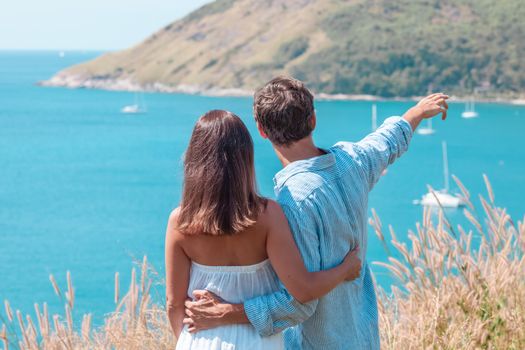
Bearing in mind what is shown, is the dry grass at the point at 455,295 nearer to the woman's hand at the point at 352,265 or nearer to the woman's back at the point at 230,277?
the woman's hand at the point at 352,265

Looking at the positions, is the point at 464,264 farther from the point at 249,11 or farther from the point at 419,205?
the point at 249,11

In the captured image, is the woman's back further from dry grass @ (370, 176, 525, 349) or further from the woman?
dry grass @ (370, 176, 525, 349)

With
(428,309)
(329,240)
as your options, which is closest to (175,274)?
(329,240)

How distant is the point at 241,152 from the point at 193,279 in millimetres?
403

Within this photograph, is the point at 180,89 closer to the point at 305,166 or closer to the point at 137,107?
the point at 137,107

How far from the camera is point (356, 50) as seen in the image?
11650cm

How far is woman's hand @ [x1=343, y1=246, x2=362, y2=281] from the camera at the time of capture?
232 cm

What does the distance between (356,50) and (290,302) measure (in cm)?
11652

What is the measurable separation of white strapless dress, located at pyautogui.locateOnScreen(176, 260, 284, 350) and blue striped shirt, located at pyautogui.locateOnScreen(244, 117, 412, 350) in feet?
0.12

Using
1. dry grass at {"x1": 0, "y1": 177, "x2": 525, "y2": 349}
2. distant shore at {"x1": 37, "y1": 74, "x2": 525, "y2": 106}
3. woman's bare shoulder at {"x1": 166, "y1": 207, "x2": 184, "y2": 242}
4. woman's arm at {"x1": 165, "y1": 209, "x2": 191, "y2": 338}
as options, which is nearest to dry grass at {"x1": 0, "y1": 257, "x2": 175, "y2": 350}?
dry grass at {"x1": 0, "y1": 177, "x2": 525, "y2": 349}

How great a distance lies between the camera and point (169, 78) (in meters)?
138

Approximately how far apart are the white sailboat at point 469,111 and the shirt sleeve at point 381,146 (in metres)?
99.9

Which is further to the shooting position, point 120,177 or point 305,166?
point 120,177

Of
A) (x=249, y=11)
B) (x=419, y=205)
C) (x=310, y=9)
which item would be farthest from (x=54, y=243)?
(x=249, y=11)
